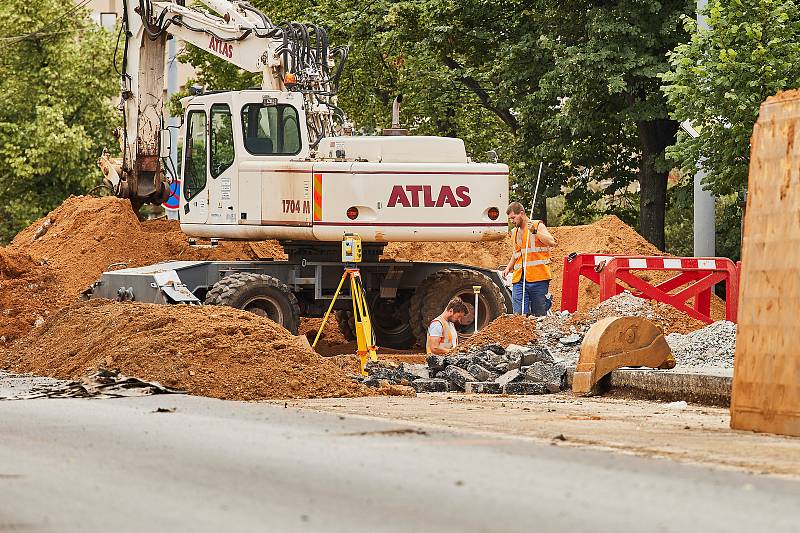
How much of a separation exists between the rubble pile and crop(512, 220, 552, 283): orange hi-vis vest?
4.15m

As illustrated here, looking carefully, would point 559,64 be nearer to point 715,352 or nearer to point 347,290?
point 347,290

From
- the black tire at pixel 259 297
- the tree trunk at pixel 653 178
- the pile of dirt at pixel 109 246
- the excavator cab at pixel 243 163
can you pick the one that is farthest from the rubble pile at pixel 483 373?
the tree trunk at pixel 653 178

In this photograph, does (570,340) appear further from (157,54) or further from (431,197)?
(157,54)

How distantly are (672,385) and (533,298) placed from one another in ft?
25.4

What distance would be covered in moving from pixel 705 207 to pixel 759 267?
53.2 feet

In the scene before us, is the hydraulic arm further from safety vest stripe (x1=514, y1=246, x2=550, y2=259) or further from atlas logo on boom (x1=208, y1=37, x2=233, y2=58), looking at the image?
safety vest stripe (x1=514, y1=246, x2=550, y2=259)

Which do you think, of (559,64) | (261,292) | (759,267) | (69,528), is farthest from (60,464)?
(559,64)

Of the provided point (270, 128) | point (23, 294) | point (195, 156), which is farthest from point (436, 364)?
point (23, 294)

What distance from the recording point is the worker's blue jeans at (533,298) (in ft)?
78.2

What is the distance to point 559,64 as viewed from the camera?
31266mm

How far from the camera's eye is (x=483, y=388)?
17906mm

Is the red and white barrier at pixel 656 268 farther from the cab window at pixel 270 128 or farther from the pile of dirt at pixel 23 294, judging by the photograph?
the pile of dirt at pixel 23 294

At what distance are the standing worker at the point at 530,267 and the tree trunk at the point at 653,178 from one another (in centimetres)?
914

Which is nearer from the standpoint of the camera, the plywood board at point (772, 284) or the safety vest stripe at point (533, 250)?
the plywood board at point (772, 284)
